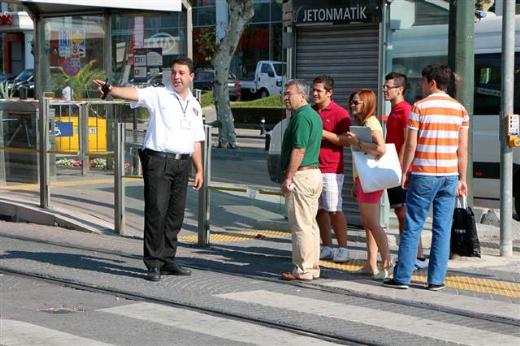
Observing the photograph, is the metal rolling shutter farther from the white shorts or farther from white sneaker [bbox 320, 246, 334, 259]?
the white shorts

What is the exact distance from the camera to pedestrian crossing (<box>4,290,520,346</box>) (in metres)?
7.05

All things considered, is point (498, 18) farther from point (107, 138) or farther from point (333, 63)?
point (107, 138)

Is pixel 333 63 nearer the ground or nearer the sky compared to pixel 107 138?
nearer the sky

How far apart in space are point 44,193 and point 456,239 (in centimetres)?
602

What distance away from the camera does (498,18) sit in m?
15.1

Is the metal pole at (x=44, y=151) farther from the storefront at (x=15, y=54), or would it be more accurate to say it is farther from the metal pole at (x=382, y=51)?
the storefront at (x=15, y=54)

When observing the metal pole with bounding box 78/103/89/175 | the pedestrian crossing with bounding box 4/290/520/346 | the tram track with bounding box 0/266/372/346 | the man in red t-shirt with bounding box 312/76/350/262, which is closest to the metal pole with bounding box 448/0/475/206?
the man in red t-shirt with bounding box 312/76/350/262

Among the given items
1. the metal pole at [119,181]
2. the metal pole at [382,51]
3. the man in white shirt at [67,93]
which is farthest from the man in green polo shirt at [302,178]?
the man in white shirt at [67,93]

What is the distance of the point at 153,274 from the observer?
9.27 meters

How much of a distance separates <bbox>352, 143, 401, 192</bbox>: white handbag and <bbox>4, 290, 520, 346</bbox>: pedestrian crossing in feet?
4.07

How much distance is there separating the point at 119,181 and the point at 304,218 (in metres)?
3.69

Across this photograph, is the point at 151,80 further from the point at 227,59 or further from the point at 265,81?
the point at 265,81

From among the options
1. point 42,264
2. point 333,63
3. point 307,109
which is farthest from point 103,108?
point 307,109

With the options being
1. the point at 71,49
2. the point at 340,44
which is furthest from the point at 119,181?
the point at 71,49
